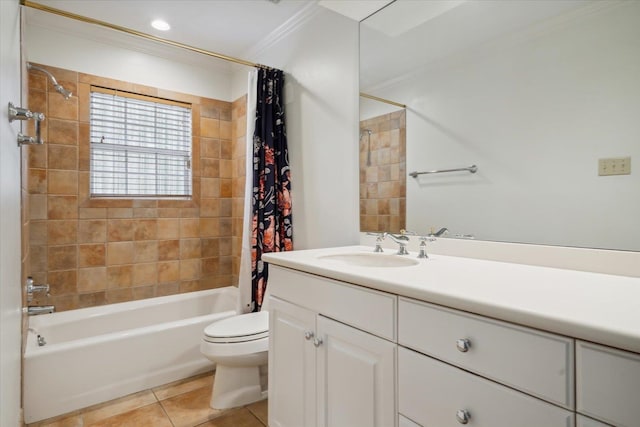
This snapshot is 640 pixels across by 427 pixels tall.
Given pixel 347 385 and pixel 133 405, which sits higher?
pixel 347 385

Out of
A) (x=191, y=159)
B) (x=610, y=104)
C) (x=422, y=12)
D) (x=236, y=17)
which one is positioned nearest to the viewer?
(x=610, y=104)

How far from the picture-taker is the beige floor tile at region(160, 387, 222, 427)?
6.08 feet

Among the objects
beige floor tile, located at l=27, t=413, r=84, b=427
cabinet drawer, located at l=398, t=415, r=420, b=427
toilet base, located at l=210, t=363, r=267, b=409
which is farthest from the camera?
toilet base, located at l=210, t=363, r=267, b=409

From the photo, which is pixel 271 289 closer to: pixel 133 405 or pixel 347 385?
pixel 347 385

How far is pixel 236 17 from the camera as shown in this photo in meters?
2.33

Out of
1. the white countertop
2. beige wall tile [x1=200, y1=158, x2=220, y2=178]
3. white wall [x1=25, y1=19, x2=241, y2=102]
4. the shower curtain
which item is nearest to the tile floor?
the shower curtain

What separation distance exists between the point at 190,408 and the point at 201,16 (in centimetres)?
255

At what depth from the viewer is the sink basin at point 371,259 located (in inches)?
59.4

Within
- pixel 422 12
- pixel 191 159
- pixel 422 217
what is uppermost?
pixel 422 12

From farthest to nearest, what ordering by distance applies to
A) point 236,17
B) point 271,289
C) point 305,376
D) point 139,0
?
1. point 236,17
2. point 139,0
3. point 271,289
4. point 305,376

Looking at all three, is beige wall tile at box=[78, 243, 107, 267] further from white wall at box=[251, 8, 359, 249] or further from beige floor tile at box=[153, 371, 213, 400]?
white wall at box=[251, 8, 359, 249]

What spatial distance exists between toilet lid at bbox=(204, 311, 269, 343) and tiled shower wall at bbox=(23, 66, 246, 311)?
1132 millimetres

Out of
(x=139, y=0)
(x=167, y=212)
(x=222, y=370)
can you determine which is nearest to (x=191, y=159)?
(x=167, y=212)

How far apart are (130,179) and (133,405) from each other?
1704 millimetres
